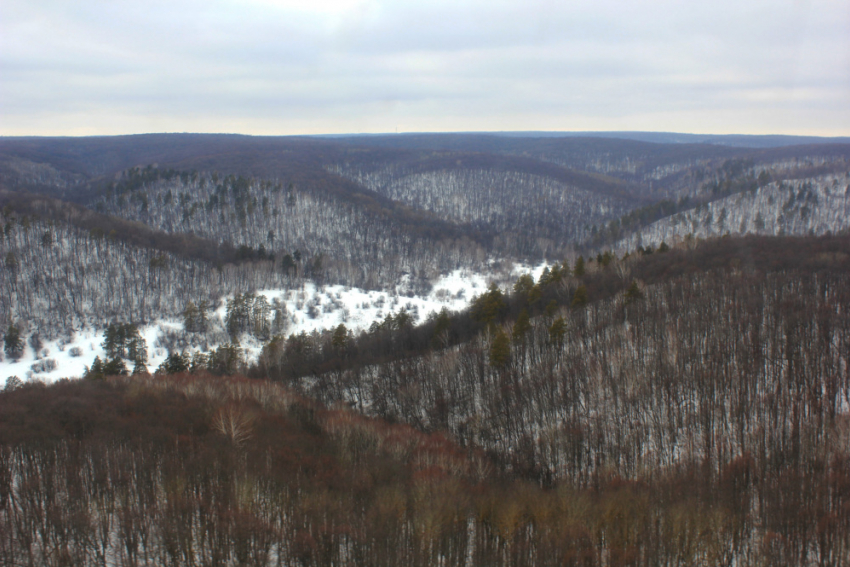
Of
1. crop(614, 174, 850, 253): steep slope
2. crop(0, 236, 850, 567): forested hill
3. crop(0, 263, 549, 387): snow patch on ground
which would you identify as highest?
crop(614, 174, 850, 253): steep slope

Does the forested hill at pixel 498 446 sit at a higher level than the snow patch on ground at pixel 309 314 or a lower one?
higher

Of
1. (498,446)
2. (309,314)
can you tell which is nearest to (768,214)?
(309,314)

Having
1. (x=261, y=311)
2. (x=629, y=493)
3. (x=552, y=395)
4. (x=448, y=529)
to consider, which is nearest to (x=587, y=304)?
(x=552, y=395)

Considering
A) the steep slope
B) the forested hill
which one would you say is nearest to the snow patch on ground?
the forested hill

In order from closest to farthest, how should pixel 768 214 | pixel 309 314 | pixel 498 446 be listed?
pixel 498 446
pixel 309 314
pixel 768 214

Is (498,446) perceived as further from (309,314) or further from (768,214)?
(768,214)

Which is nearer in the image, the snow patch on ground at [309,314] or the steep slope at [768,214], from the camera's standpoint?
the snow patch on ground at [309,314]

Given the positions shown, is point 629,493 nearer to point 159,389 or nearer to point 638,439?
point 638,439

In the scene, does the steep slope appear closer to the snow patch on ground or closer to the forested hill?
the snow patch on ground

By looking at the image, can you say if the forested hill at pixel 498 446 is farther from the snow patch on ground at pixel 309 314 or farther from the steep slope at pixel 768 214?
the steep slope at pixel 768 214

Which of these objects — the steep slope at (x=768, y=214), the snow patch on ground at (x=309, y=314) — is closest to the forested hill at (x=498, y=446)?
the snow patch on ground at (x=309, y=314)

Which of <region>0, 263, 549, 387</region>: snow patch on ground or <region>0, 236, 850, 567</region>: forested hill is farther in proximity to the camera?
<region>0, 263, 549, 387</region>: snow patch on ground
